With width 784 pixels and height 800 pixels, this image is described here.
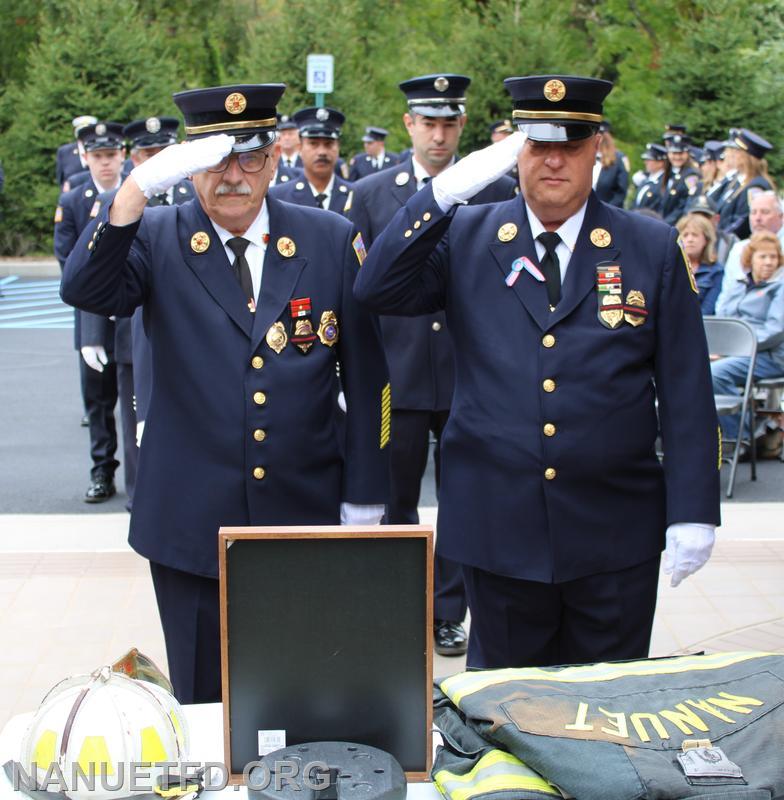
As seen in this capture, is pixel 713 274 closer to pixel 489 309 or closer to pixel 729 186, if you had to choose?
pixel 729 186

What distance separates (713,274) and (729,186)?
4945mm

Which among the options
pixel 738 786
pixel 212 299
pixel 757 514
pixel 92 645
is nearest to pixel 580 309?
pixel 212 299

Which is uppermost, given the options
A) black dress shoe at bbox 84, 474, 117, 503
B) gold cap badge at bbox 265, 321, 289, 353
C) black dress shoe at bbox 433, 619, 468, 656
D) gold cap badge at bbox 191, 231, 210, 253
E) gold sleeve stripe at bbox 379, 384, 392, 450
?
gold cap badge at bbox 191, 231, 210, 253

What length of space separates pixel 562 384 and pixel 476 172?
528 mm

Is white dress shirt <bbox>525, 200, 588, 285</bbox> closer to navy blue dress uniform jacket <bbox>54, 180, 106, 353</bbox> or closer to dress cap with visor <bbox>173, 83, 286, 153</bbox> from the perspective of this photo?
dress cap with visor <bbox>173, 83, 286, 153</bbox>

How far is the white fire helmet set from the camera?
1.87 m

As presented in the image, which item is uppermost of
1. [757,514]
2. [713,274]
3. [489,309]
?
[489,309]

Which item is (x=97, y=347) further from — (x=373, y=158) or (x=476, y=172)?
(x=373, y=158)

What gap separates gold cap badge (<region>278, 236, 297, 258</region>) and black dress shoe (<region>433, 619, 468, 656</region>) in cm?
213

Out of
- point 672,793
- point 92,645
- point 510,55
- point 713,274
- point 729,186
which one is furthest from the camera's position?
point 510,55

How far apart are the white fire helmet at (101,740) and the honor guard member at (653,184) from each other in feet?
43.9

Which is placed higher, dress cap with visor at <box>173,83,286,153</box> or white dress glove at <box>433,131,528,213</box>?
dress cap with visor at <box>173,83,286,153</box>

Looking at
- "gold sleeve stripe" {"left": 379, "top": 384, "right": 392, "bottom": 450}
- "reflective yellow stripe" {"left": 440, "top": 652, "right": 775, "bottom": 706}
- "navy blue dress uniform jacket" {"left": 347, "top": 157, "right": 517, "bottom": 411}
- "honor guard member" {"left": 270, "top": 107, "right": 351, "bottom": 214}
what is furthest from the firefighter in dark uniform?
"reflective yellow stripe" {"left": 440, "top": 652, "right": 775, "bottom": 706}

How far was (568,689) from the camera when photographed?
6.95ft
